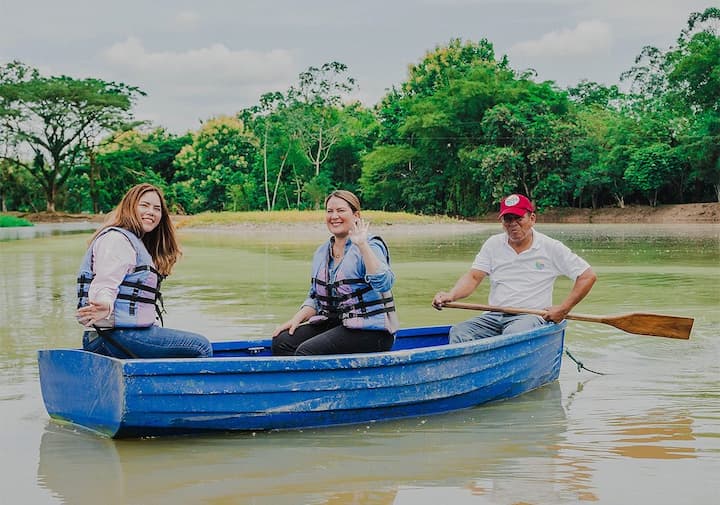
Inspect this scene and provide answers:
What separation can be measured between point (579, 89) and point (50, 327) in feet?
169

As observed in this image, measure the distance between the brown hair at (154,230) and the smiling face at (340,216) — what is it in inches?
Result: 31.3

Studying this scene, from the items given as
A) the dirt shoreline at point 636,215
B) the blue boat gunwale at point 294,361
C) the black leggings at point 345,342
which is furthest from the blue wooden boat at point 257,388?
the dirt shoreline at point 636,215

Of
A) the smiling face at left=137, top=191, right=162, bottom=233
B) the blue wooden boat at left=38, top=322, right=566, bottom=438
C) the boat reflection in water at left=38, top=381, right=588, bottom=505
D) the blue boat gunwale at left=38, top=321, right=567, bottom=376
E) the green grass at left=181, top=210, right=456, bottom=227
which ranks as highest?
the smiling face at left=137, top=191, right=162, bottom=233

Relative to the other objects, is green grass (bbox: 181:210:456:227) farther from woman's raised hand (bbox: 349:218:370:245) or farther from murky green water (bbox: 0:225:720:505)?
woman's raised hand (bbox: 349:218:370:245)

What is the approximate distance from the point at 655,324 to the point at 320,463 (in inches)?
114

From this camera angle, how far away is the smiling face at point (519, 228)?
566 cm

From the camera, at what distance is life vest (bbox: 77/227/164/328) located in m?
4.52

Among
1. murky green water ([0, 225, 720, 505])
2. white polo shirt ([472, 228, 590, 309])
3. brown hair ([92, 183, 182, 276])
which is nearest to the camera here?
murky green water ([0, 225, 720, 505])

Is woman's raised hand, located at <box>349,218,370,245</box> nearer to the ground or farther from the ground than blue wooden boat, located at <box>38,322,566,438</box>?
farther from the ground

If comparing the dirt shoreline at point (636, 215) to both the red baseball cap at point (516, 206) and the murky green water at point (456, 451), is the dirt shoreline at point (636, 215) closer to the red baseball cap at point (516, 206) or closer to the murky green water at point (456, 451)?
the murky green water at point (456, 451)

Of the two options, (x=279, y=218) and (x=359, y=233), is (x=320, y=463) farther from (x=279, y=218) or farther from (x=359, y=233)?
(x=279, y=218)

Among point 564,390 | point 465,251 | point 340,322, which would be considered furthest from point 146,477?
point 465,251

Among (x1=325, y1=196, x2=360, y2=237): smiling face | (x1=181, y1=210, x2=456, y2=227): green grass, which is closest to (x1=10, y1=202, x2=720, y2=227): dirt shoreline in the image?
(x1=181, y1=210, x2=456, y2=227): green grass

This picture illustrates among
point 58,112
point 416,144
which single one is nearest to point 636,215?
point 416,144
